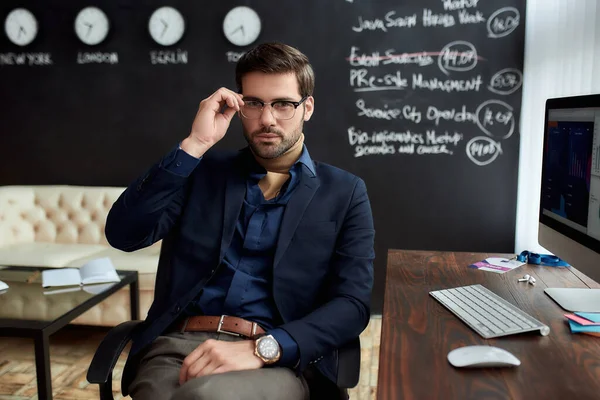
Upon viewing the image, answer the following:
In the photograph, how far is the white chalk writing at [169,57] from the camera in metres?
3.87

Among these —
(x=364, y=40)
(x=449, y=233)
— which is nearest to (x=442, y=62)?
(x=364, y=40)

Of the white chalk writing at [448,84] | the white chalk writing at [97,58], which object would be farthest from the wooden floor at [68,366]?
the white chalk writing at [97,58]

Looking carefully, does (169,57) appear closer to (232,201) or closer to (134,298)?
(134,298)

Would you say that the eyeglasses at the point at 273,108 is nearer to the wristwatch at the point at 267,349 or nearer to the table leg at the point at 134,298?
the wristwatch at the point at 267,349

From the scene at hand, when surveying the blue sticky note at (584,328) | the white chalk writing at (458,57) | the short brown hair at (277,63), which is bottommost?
the blue sticky note at (584,328)

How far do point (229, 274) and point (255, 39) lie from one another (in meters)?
2.53

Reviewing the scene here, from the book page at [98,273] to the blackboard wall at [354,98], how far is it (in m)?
1.37

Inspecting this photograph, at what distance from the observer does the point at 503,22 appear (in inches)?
136

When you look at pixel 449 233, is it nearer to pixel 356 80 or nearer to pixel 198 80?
pixel 356 80

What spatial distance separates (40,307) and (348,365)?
1543 millimetres

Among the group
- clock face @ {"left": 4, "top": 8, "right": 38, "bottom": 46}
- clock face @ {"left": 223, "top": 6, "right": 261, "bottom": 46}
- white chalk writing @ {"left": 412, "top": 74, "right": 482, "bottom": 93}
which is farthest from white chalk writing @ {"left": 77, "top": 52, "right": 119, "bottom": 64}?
white chalk writing @ {"left": 412, "top": 74, "right": 482, "bottom": 93}

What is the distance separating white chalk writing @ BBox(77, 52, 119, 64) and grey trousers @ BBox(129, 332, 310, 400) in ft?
9.64

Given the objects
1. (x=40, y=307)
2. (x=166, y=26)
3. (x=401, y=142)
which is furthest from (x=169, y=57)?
(x=40, y=307)

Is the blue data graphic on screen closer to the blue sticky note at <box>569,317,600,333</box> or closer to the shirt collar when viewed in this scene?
the blue sticky note at <box>569,317,600,333</box>
